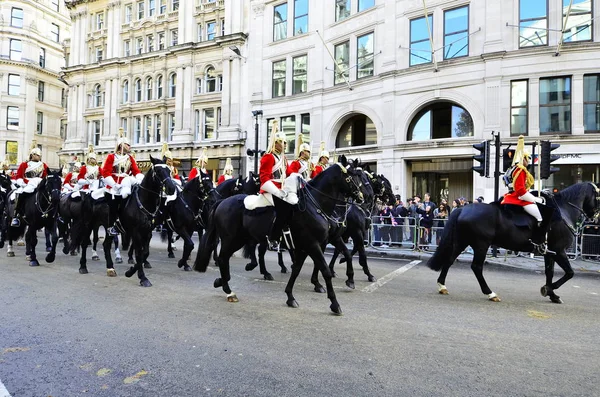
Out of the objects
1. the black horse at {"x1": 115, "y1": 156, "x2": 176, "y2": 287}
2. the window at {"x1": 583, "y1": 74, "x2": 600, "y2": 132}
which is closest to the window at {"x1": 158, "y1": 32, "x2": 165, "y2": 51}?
the window at {"x1": 583, "y1": 74, "x2": 600, "y2": 132}

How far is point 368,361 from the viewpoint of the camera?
461 centimetres

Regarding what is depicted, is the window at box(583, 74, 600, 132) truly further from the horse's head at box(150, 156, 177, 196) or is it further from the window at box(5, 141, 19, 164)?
the window at box(5, 141, 19, 164)

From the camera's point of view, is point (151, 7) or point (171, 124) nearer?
point (171, 124)

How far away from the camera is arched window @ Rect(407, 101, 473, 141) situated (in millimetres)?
22516

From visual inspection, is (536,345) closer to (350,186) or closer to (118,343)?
(350,186)

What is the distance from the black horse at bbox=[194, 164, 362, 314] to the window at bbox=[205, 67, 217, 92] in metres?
30.8

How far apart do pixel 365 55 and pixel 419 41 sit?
3.54 m

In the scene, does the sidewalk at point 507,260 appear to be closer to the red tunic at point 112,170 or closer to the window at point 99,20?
the red tunic at point 112,170

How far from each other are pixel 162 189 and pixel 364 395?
651 cm

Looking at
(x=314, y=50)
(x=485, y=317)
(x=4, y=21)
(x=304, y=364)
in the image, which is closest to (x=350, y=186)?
(x=485, y=317)

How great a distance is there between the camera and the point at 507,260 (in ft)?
41.5

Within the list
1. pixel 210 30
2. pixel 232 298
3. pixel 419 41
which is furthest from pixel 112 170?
pixel 210 30

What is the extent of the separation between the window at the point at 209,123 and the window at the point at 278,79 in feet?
24.3

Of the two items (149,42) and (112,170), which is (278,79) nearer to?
(149,42)
